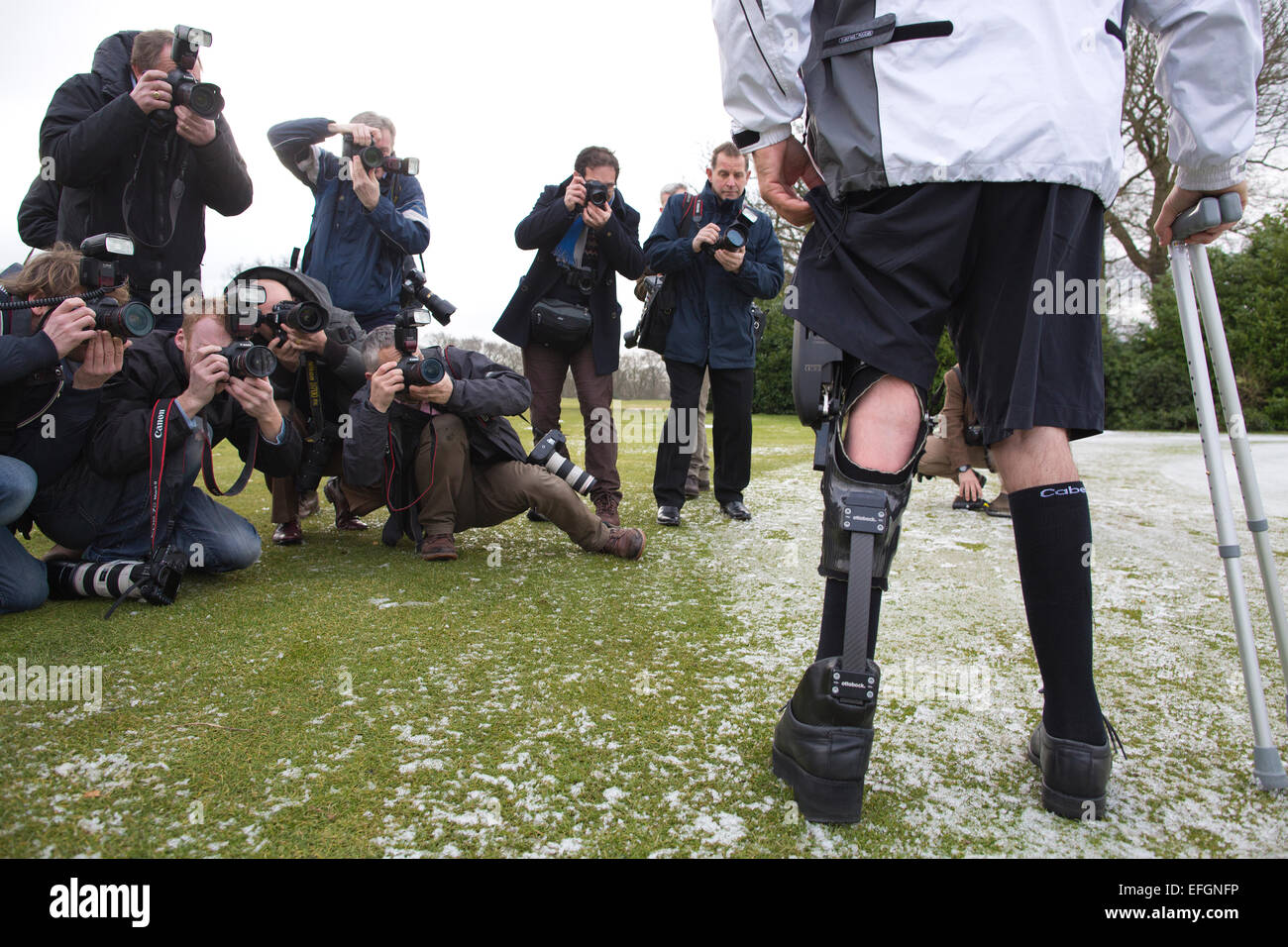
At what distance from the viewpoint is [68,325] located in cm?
261

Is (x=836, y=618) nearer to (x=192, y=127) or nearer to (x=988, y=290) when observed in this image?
(x=988, y=290)

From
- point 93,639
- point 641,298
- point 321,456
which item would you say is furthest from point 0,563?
point 641,298

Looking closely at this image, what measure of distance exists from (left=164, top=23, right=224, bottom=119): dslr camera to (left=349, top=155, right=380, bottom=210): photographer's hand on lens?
71 centimetres

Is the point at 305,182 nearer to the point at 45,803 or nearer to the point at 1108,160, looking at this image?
the point at 45,803

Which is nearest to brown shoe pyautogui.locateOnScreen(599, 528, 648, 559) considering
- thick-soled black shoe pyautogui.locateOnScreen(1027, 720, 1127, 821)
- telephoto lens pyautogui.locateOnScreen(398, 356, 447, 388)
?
telephoto lens pyautogui.locateOnScreen(398, 356, 447, 388)

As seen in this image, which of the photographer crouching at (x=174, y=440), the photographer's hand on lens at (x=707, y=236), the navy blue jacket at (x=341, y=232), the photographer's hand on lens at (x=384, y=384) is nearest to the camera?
the photographer crouching at (x=174, y=440)

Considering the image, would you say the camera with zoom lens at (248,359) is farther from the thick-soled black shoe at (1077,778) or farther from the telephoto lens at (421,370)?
the thick-soled black shoe at (1077,778)

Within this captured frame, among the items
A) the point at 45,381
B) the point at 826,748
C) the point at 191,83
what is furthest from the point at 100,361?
the point at 826,748

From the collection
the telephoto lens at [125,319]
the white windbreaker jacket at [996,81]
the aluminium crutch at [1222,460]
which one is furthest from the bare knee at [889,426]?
the telephoto lens at [125,319]

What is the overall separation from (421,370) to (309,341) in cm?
68

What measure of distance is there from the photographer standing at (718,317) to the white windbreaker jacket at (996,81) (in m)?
3.01

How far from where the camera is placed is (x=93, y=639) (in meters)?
2.37

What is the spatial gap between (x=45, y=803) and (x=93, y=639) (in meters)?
1.02

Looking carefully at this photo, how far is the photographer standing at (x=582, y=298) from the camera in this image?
4.43 meters
